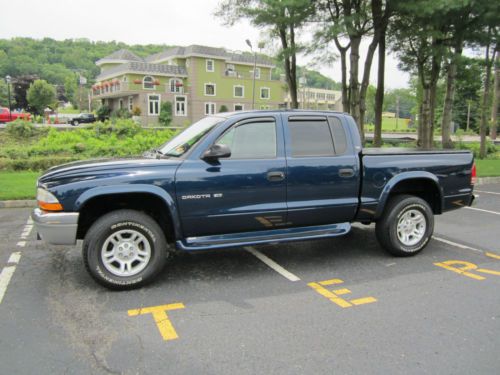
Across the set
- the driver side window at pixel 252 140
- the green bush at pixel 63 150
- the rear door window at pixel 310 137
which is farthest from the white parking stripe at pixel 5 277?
the green bush at pixel 63 150

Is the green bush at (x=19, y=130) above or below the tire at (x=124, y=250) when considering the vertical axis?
above

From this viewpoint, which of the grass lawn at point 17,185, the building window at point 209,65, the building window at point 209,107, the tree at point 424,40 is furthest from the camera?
the building window at point 209,107

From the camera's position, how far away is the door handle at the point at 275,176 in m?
4.90

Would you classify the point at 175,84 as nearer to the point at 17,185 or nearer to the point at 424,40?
the point at 424,40

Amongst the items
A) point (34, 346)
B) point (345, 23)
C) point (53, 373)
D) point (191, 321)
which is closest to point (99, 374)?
point (53, 373)

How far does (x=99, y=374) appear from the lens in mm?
3023

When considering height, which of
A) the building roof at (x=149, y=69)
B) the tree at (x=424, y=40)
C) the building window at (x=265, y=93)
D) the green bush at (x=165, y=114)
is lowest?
the green bush at (x=165, y=114)

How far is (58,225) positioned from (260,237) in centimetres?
216

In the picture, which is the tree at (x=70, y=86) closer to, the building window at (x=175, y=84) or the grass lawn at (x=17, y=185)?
the building window at (x=175, y=84)

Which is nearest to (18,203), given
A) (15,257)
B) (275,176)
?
(15,257)

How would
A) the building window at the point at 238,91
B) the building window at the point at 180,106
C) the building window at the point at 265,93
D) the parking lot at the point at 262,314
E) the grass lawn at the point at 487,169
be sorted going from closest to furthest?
the parking lot at the point at 262,314, the grass lawn at the point at 487,169, the building window at the point at 180,106, the building window at the point at 238,91, the building window at the point at 265,93

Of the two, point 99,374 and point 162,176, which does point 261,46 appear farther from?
point 99,374

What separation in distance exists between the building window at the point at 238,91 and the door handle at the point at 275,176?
51.6m

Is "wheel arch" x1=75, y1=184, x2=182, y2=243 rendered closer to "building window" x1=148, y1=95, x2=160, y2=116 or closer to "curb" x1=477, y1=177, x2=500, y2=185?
"curb" x1=477, y1=177, x2=500, y2=185
